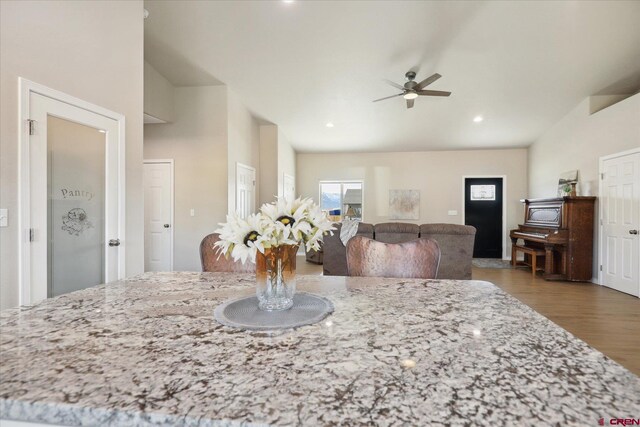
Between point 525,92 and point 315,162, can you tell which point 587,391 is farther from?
point 315,162

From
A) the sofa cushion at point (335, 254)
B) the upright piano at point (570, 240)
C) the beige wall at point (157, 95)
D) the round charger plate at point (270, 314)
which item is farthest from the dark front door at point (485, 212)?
the round charger plate at point (270, 314)

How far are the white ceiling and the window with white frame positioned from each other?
2.24 metres

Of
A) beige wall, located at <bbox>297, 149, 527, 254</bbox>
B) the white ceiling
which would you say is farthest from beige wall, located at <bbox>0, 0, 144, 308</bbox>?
beige wall, located at <bbox>297, 149, 527, 254</bbox>

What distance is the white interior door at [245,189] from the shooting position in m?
5.20

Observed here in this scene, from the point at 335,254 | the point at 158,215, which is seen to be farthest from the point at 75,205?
the point at 335,254

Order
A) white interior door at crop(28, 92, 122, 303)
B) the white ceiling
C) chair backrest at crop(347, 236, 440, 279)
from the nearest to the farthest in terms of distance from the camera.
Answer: chair backrest at crop(347, 236, 440, 279), white interior door at crop(28, 92, 122, 303), the white ceiling

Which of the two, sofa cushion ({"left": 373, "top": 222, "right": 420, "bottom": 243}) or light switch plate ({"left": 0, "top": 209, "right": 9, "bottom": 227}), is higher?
light switch plate ({"left": 0, "top": 209, "right": 9, "bottom": 227})

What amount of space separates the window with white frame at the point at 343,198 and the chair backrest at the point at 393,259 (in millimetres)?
6243

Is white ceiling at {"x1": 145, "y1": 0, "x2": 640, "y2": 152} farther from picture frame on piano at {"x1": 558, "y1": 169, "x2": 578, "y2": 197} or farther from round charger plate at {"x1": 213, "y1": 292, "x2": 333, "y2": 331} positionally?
round charger plate at {"x1": 213, "y1": 292, "x2": 333, "y2": 331}

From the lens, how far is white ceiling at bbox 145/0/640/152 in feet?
11.3

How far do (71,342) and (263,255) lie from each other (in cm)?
49

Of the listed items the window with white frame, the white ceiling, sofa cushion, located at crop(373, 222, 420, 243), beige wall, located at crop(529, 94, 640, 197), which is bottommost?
sofa cushion, located at crop(373, 222, 420, 243)

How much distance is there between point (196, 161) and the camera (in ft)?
16.0

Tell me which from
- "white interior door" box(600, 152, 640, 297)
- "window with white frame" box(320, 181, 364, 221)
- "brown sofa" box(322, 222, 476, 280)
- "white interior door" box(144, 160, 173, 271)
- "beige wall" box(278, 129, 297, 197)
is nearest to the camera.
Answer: "white interior door" box(600, 152, 640, 297)
